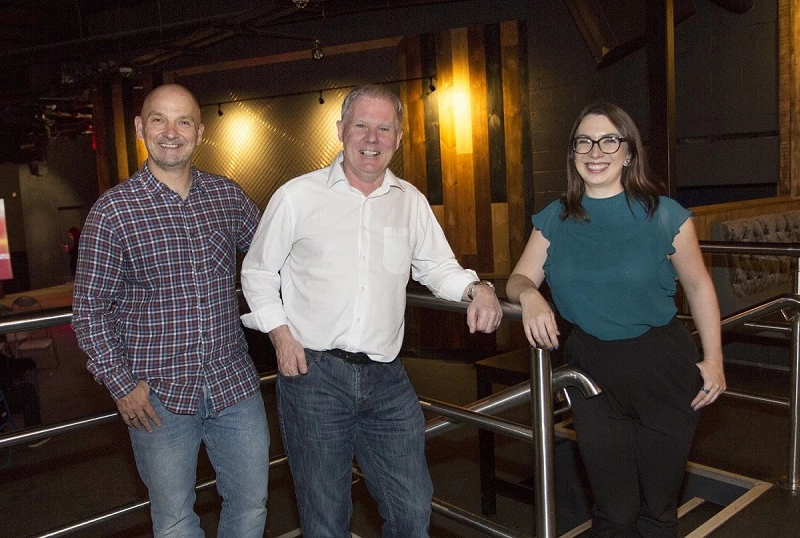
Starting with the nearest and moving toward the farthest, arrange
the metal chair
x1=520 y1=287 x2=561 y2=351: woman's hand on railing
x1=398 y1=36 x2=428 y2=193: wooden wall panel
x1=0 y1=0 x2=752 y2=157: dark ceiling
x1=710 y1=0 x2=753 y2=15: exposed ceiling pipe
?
x1=520 y1=287 x2=561 y2=351: woman's hand on railing → x1=710 y1=0 x2=753 y2=15: exposed ceiling pipe → the metal chair → x1=0 y1=0 x2=752 y2=157: dark ceiling → x1=398 y1=36 x2=428 y2=193: wooden wall panel

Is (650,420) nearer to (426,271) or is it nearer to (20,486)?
(426,271)

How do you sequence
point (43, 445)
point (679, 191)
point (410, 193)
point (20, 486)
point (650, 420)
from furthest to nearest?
point (679, 191) < point (43, 445) < point (20, 486) < point (410, 193) < point (650, 420)

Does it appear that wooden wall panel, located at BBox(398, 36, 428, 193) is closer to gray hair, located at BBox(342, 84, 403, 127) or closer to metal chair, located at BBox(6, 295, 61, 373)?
metal chair, located at BBox(6, 295, 61, 373)

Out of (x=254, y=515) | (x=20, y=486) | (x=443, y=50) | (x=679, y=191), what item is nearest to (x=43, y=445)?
(x=20, y=486)

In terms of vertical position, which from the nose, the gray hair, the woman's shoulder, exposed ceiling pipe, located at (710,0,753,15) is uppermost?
exposed ceiling pipe, located at (710,0,753,15)

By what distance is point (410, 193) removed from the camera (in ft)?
6.51

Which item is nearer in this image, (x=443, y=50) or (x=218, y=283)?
(x=218, y=283)

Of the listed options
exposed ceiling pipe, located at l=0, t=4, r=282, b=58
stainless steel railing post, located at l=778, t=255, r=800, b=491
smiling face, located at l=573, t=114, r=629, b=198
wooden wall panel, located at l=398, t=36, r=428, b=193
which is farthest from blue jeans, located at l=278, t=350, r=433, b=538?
wooden wall panel, located at l=398, t=36, r=428, b=193

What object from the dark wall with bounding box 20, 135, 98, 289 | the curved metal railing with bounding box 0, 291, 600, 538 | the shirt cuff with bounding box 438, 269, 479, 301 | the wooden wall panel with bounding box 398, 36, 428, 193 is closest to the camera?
the curved metal railing with bounding box 0, 291, 600, 538

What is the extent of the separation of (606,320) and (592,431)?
274mm

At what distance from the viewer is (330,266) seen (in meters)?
1.82

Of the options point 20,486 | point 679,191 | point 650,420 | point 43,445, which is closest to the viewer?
point 650,420

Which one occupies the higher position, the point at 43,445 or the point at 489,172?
the point at 489,172

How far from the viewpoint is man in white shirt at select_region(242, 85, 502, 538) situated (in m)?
1.80
